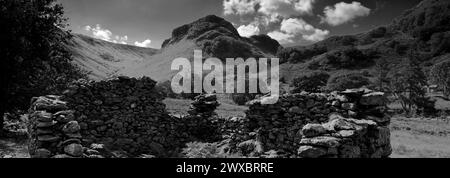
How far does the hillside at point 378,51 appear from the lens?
101 m

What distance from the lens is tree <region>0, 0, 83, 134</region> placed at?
16.0 meters

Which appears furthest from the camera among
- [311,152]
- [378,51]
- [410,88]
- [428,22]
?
[428,22]

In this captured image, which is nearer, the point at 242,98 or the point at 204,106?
the point at 204,106

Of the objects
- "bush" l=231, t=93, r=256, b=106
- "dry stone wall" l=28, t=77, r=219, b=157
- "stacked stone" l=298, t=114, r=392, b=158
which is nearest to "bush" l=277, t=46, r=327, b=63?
"bush" l=231, t=93, r=256, b=106

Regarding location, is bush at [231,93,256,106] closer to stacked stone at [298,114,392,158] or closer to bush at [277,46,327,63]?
stacked stone at [298,114,392,158]

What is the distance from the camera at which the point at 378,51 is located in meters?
109

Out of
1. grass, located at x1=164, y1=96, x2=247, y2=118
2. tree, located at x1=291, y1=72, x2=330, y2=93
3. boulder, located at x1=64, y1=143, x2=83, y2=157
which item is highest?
tree, located at x1=291, y1=72, x2=330, y2=93

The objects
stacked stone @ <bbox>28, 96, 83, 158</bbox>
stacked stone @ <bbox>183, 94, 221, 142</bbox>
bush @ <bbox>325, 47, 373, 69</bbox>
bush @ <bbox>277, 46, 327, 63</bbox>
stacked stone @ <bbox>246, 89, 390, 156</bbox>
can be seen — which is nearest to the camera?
stacked stone @ <bbox>28, 96, 83, 158</bbox>

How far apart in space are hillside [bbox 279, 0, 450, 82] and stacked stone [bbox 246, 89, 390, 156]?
3174 inches

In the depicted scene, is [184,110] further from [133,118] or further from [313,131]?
[313,131]

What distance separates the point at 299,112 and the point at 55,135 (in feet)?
27.2

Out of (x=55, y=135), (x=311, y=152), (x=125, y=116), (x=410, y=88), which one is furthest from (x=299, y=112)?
(x=410, y=88)

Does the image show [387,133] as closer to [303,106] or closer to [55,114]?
[303,106]
